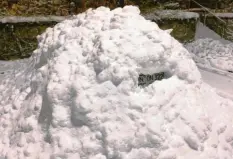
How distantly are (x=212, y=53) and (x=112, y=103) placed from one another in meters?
6.25

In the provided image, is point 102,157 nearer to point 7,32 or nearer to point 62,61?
point 62,61

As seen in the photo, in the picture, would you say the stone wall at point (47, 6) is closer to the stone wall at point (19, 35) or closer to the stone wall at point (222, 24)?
the stone wall at point (19, 35)

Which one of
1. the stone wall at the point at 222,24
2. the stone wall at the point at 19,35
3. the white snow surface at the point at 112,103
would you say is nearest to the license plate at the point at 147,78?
the white snow surface at the point at 112,103

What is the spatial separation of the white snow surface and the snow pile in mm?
4160

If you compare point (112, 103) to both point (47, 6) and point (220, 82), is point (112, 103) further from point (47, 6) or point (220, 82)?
point (47, 6)

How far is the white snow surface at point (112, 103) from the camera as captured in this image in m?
3.20

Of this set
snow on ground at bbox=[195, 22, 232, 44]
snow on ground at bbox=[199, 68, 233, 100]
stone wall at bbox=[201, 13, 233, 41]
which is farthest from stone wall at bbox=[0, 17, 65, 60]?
stone wall at bbox=[201, 13, 233, 41]

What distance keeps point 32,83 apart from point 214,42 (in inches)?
290

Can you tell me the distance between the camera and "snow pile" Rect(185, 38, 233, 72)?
7.99 m

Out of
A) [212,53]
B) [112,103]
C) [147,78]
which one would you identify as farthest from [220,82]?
[112,103]

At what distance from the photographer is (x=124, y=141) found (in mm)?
3145

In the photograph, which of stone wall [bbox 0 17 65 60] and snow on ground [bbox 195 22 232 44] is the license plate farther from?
snow on ground [bbox 195 22 232 44]

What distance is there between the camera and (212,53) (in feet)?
29.2

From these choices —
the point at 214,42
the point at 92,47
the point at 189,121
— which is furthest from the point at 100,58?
the point at 214,42
